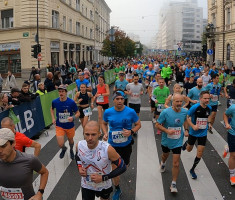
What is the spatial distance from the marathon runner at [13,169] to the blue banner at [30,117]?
14.1ft

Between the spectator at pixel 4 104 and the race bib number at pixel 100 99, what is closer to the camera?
the spectator at pixel 4 104

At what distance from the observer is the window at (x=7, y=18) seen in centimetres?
3038

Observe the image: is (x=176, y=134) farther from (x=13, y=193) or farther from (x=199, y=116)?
(x=13, y=193)

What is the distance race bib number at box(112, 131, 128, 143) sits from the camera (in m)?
4.67

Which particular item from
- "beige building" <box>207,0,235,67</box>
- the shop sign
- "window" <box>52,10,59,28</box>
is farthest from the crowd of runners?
"beige building" <box>207,0,235,67</box>

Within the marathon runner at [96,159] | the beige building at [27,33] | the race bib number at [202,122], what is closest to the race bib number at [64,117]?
the race bib number at [202,122]

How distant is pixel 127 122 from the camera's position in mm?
4676

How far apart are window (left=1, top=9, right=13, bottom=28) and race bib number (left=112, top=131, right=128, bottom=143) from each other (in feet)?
97.4

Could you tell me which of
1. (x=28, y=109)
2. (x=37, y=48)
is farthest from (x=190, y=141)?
(x=37, y=48)

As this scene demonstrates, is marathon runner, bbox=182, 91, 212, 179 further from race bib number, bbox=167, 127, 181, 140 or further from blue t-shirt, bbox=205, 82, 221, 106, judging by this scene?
blue t-shirt, bbox=205, 82, 221, 106

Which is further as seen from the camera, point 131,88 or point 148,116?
point 148,116

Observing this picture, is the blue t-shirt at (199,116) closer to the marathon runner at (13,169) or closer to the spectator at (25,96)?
the marathon runner at (13,169)

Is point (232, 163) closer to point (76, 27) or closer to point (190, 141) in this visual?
point (190, 141)

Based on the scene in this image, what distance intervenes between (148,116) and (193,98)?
3.57 m
